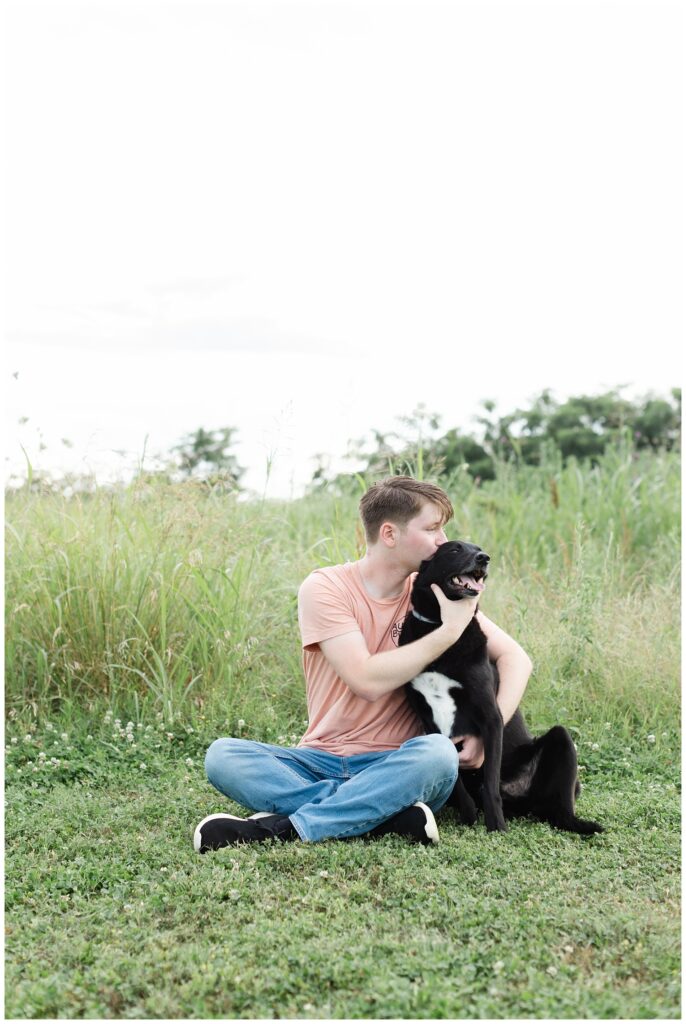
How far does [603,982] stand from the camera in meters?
2.42

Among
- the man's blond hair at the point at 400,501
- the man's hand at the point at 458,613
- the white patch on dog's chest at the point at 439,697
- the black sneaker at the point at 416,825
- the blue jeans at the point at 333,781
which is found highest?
the man's blond hair at the point at 400,501

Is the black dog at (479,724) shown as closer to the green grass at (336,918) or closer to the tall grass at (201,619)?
the green grass at (336,918)

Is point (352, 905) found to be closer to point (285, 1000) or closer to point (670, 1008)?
point (285, 1000)

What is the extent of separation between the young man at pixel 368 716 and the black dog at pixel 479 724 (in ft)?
0.28

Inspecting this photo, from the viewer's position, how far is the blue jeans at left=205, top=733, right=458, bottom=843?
11.1 ft

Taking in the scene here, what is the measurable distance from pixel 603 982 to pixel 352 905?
2.54 ft

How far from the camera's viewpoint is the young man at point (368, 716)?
134 inches

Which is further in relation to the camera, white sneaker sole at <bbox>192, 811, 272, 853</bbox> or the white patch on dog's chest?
the white patch on dog's chest

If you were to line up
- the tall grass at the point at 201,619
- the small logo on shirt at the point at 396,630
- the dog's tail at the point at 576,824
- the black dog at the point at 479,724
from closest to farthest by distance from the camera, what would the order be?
the black dog at the point at 479,724, the dog's tail at the point at 576,824, the small logo on shirt at the point at 396,630, the tall grass at the point at 201,619

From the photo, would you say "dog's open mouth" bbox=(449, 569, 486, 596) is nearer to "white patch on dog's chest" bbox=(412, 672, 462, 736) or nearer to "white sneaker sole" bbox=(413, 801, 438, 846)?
"white patch on dog's chest" bbox=(412, 672, 462, 736)

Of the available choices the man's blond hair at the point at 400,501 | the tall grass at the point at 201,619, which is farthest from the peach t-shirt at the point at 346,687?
the tall grass at the point at 201,619

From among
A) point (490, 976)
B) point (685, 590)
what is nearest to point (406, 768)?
point (490, 976)

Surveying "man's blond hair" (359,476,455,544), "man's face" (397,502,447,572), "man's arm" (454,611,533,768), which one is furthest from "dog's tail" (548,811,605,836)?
"man's blond hair" (359,476,455,544)

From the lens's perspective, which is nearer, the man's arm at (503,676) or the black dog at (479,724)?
the black dog at (479,724)
